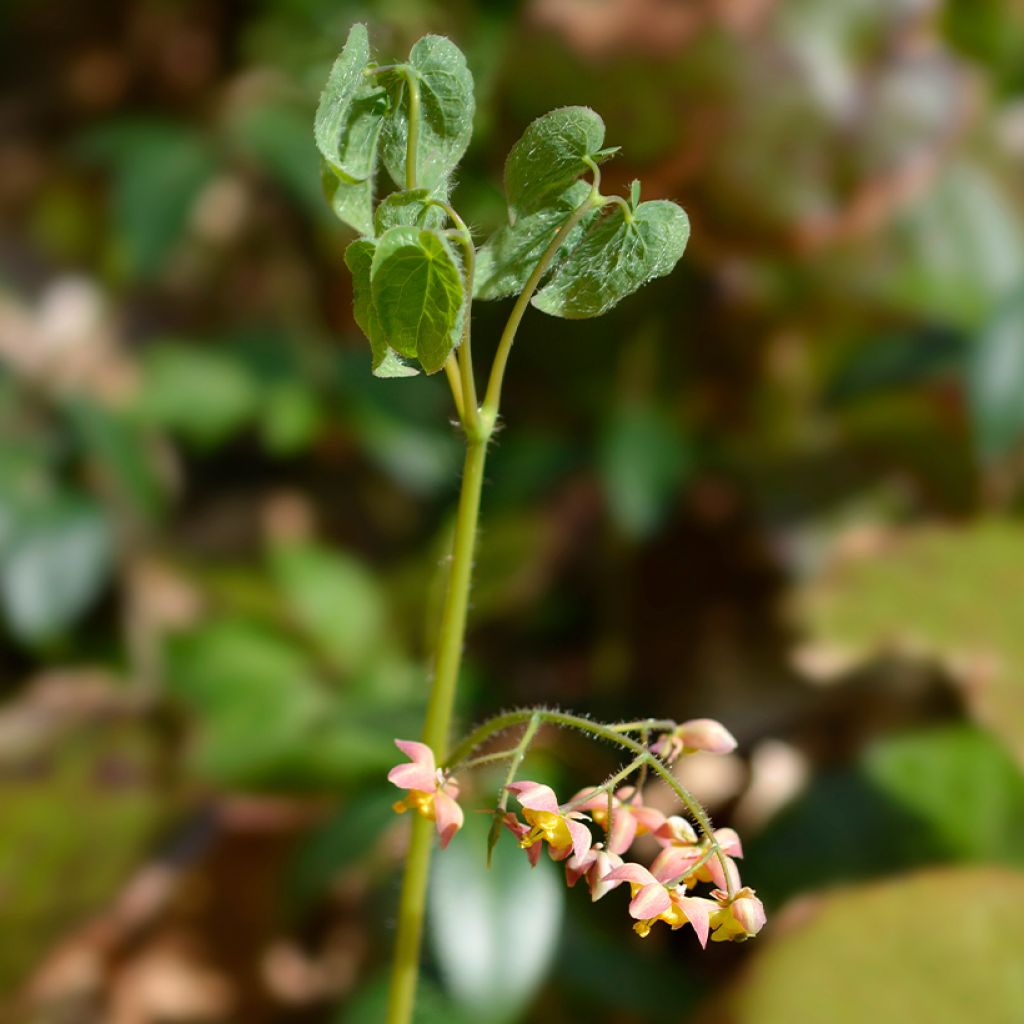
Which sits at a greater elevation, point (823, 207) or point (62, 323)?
point (823, 207)

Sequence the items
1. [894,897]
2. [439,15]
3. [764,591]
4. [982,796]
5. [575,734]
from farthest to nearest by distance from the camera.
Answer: [439,15]
[764,591]
[575,734]
[982,796]
[894,897]

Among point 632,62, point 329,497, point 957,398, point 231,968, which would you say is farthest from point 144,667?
point 957,398

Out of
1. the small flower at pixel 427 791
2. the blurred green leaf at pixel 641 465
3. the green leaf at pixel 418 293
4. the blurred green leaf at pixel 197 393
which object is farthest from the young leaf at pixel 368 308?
the blurred green leaf at pixel 197 393

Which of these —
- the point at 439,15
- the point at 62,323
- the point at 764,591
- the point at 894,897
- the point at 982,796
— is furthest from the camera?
the point at 62,323

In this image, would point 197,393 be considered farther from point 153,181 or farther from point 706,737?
point 706,737

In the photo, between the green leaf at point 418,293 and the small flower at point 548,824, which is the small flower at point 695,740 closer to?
the small flower at point 548,824

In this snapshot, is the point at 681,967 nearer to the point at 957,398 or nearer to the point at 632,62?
the point at 957,398

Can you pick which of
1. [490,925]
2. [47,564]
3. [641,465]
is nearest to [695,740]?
[490,925]
